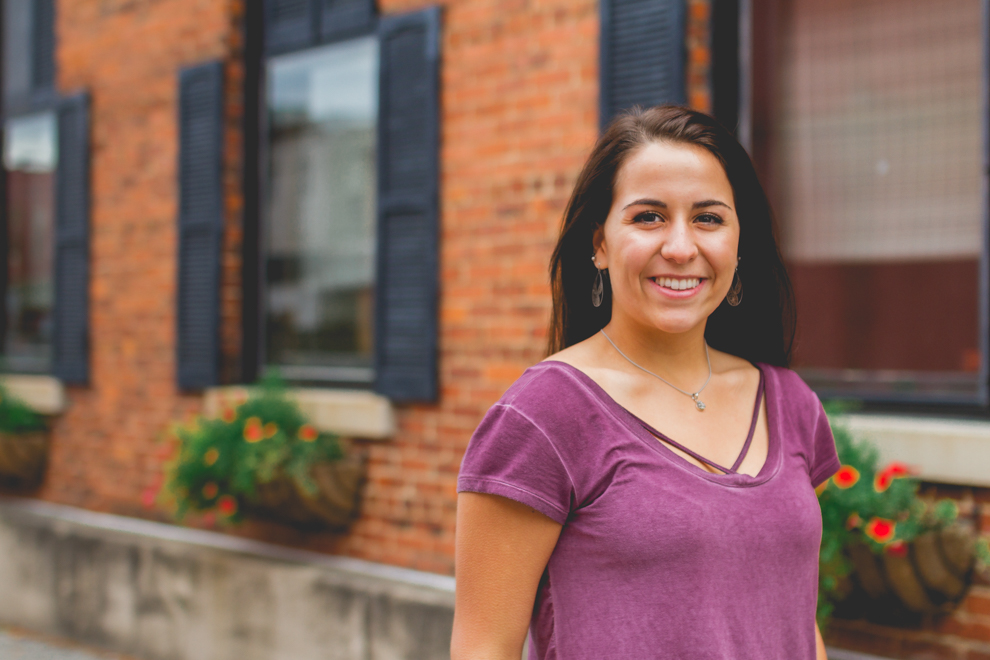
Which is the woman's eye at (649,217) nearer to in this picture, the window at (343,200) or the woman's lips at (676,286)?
the woman's lips at (676,286)

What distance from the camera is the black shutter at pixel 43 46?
692cm

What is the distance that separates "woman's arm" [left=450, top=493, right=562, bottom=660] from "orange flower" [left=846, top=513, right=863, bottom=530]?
6.48ft

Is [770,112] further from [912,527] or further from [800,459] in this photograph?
[800,459]

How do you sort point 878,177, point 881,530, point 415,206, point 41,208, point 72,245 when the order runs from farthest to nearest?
point 41,208, point 72,245, point 415,206, point 878,177, point 881,530

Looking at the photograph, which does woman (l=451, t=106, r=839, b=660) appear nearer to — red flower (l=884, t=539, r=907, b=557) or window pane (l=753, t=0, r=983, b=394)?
red flower (l=884, t=539, r=907, b=557)

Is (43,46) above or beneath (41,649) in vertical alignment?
above

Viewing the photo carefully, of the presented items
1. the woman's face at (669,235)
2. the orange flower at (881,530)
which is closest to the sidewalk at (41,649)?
the orange flower at (881,530)

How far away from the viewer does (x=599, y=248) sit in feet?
5.89

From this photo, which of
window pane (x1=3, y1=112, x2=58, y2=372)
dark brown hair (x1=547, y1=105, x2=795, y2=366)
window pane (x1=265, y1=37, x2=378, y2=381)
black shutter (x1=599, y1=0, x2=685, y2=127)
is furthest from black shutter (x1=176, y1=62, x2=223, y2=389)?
dark brown hair (x1=547, y1=105, x2=795, y2=366)

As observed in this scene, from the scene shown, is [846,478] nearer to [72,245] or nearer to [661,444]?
[661,444]

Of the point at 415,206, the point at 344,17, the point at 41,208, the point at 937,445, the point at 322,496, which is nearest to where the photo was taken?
the point at 937,445

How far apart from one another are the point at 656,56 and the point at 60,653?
499 centimetres

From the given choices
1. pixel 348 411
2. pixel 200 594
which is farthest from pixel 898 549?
pixel 200 594

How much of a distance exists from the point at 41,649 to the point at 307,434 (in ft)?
8.54
